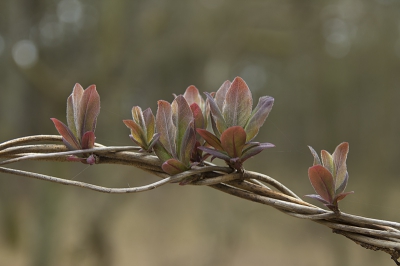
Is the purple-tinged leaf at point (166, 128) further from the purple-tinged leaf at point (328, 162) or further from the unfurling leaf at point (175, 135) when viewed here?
the purple-tinged leaf at point (328, 162)

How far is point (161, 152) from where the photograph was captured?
35cm

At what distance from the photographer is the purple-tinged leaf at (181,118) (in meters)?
0.33

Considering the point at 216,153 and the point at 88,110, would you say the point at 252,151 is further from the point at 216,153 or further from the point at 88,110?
the point at 88,110

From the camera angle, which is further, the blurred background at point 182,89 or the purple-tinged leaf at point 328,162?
the blurred background at point 182,89

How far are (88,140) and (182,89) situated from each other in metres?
3.31

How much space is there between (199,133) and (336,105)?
296 cm

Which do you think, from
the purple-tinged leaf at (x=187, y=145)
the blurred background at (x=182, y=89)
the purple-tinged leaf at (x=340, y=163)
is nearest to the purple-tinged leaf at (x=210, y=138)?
A: the purple-tinged leaf at (x=187, y=145)

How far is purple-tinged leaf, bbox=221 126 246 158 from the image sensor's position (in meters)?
0.31

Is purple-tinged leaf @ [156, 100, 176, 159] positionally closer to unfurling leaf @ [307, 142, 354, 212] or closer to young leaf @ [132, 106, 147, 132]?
young leaf @ [132, 106, 147, 132]

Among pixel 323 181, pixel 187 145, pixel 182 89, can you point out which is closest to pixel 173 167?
pixel 187 145

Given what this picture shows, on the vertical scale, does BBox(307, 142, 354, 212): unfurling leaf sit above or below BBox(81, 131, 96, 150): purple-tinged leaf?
below

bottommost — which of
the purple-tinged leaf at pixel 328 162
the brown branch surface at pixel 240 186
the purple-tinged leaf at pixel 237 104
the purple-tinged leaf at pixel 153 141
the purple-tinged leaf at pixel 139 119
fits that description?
the brown branch surface at pixel 240 186

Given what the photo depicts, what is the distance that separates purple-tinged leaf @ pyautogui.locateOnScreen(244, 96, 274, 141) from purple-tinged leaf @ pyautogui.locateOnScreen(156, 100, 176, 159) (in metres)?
0.07

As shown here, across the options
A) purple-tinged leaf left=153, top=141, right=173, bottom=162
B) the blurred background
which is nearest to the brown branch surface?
purple-tinged leaf left=153, top=141, right=173, bottom=162
